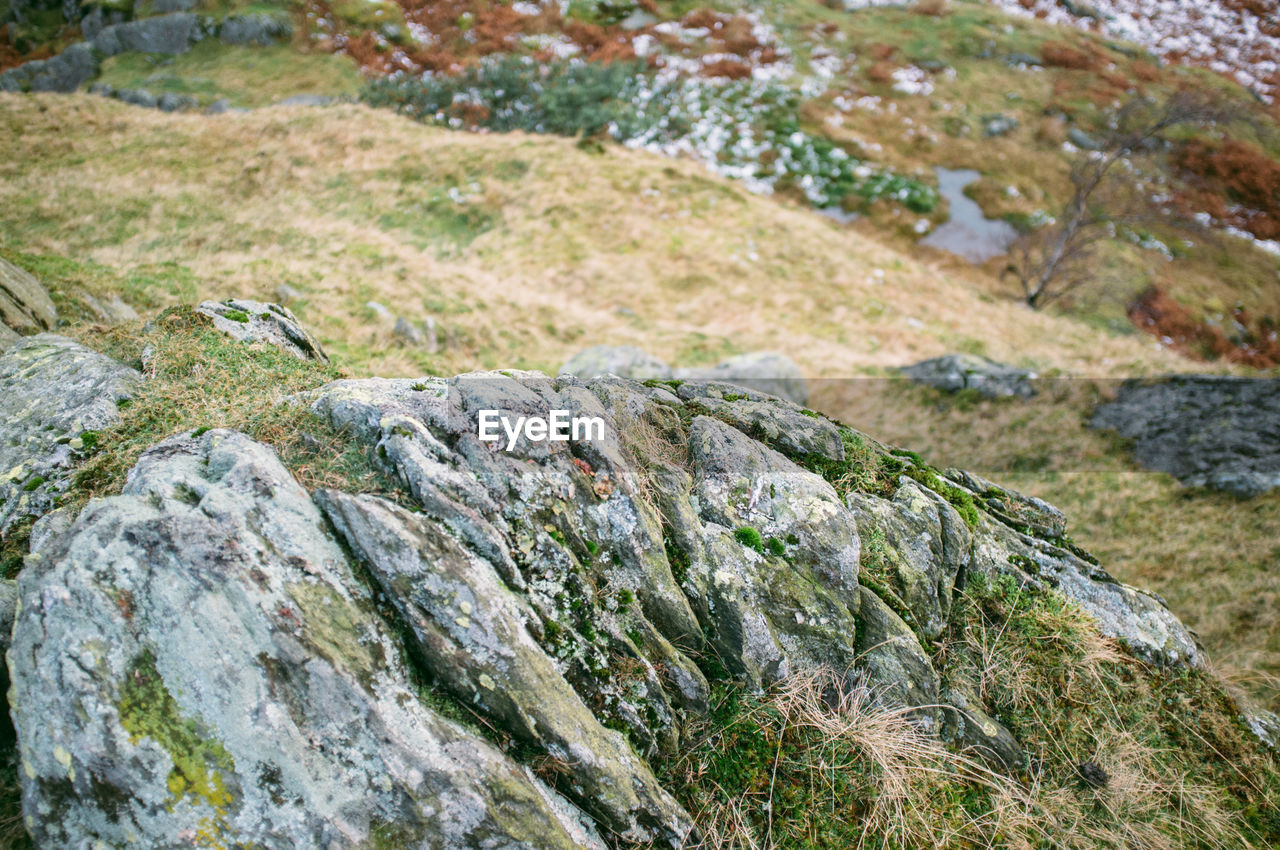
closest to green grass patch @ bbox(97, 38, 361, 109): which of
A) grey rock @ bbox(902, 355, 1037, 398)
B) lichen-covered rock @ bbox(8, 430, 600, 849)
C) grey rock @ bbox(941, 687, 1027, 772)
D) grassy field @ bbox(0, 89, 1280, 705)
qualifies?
grassy field @ bbox(0, 89, 1280, 705)

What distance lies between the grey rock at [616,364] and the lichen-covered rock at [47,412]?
13.1 m

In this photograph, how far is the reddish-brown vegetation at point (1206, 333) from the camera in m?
32.4

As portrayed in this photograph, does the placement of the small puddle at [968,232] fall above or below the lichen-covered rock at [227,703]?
below

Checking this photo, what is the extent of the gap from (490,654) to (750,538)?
308 centimetres

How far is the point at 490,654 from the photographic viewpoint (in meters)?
4.73

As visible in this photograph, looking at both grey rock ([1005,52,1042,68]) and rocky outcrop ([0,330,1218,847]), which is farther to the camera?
grey rock ([1005,52,1042,68])

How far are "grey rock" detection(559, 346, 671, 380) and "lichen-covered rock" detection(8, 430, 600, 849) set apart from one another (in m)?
15.5

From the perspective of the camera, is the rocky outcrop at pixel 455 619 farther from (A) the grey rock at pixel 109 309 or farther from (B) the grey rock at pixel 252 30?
(B) the grey rock at pixel 252 30

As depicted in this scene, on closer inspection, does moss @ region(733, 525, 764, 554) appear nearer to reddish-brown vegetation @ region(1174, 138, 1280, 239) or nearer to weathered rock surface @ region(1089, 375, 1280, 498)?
weathered rock surface @ region(1089, 375, 1280, 498)

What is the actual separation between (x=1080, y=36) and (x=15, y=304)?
8321 cm

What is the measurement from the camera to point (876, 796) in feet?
18.2

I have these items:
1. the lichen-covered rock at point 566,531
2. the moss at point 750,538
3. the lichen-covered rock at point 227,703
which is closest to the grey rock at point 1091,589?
the moss at point 750,538

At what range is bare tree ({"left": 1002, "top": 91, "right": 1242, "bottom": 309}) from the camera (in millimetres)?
30297

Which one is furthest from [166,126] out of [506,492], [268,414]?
[506,492]
